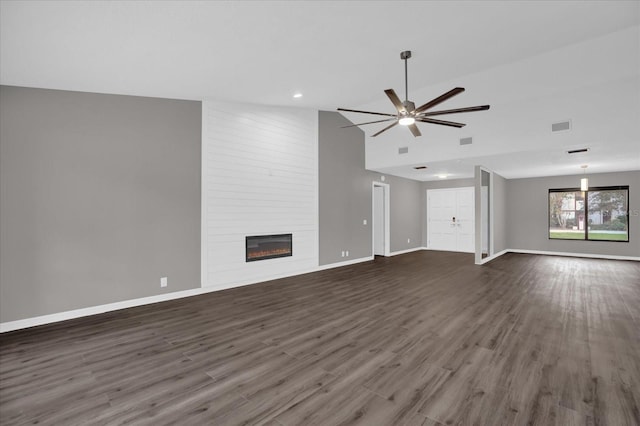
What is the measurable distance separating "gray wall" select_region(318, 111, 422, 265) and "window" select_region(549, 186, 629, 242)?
A: 5.81m

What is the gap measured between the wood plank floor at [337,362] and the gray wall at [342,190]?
96.0 inches

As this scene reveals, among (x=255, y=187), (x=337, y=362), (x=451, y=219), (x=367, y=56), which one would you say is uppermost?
(x=367, y=56)

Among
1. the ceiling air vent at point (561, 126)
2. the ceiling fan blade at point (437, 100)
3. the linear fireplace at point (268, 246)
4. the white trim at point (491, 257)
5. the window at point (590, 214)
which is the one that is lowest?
the white trim at point (491, 257)

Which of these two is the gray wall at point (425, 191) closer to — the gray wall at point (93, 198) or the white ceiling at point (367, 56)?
the white ceiling at point (367, 56)

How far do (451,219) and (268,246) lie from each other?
281 inches

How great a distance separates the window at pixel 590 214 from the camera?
8.48 metres

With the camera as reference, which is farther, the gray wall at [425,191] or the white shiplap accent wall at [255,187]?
the gray wall at [425,191]

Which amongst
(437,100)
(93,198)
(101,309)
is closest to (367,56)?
(437,100)

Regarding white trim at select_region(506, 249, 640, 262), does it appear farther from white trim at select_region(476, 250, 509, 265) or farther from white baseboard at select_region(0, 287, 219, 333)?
white baseboard at select_region(0, 287, 219, 333)

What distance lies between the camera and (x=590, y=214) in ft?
29.3

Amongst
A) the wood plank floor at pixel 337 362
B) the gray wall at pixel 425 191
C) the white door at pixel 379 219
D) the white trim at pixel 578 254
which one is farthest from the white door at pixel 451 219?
the wood plank floor at pixel 337 362

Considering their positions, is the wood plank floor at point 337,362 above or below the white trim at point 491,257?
below

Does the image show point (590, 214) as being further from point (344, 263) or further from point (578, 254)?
point (344, 263)

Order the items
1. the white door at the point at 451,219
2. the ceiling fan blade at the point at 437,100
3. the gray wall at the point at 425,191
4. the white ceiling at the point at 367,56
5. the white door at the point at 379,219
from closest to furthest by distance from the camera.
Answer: the white ceiling at the point at 367,56 → the ceiling fan blade at the point at 437,100 → the white door at the point at 379,219 → the white door at the point at 451,219 → the gray wall at the point at 425,191
